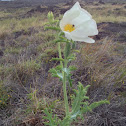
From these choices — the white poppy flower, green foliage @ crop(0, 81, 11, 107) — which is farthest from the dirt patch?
the white poppy flower

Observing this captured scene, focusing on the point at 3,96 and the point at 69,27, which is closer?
the point at 69,27

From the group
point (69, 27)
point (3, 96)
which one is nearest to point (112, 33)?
point (3, 96)

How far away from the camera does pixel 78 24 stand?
1125 mm

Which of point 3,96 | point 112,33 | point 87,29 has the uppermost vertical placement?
point 87,29

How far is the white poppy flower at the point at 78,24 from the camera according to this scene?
3.45ft

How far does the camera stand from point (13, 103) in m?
2.09

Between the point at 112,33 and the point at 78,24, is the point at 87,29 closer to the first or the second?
the point at 78,24

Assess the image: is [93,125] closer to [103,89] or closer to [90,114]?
[90,114]

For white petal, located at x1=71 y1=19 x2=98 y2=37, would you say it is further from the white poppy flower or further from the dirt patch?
the dirt patch

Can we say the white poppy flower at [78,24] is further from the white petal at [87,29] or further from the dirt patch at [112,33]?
the dirt patch at [112,33]

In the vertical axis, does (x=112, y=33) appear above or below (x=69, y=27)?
below

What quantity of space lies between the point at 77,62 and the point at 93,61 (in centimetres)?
32

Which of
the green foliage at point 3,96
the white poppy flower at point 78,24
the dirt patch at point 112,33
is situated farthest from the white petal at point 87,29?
the dirt patch at point 112,33

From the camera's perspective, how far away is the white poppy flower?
1.05 m
